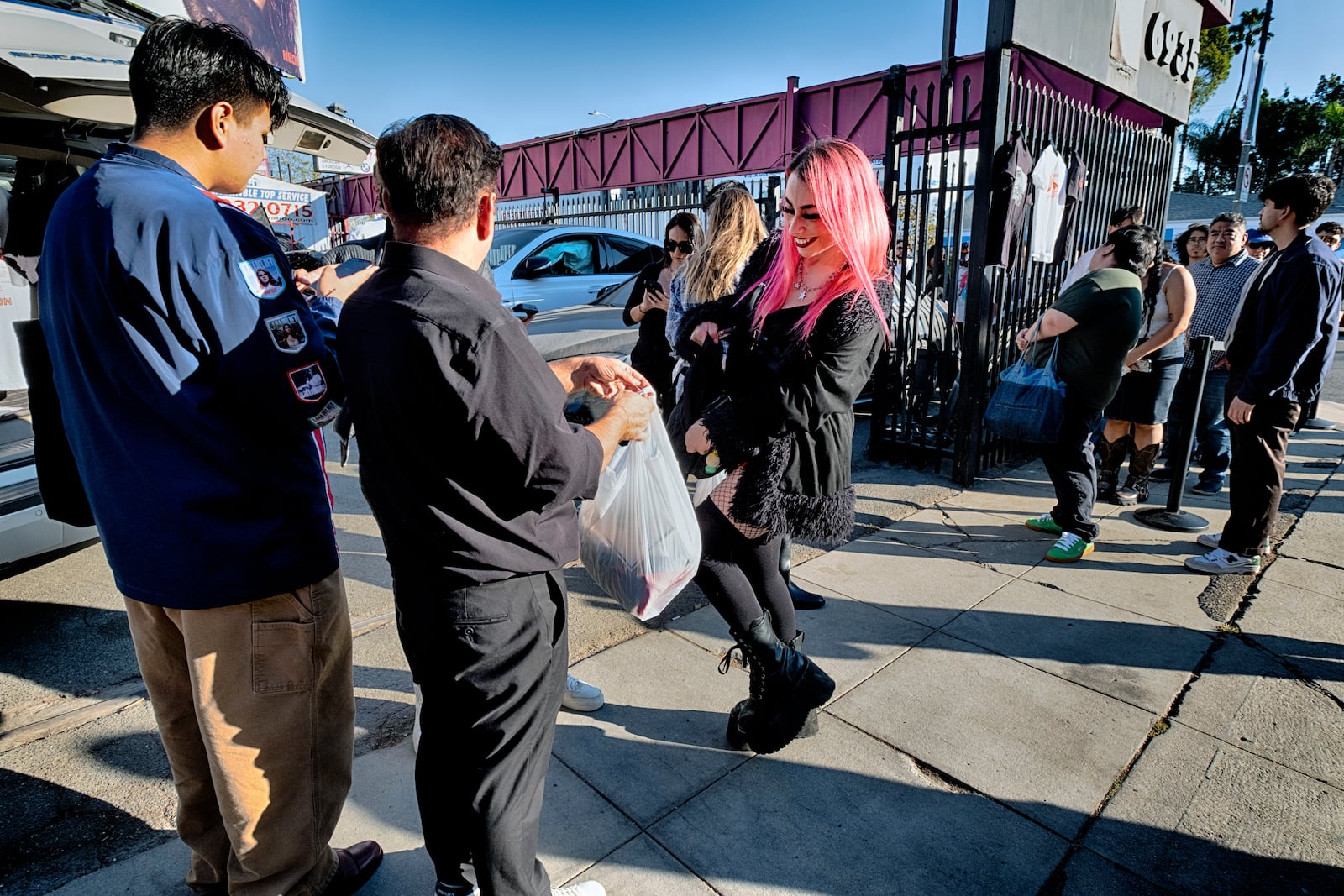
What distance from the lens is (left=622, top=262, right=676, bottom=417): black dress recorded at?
13.5ft

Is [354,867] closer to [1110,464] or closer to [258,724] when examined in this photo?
[258,724]

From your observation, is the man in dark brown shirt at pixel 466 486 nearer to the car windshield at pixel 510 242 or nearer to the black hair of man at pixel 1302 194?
the black hair of man at pixel 1302 194

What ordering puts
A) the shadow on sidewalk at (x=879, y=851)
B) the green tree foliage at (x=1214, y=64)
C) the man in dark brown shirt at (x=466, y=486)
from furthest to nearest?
the green tree foliage at (x=1214, y=64), the shadow on sidewalk at (x=879, y=851), the man in dark brown shirt at (x=466, y=486)

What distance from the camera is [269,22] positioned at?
12.8 meters

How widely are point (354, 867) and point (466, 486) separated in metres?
1.20

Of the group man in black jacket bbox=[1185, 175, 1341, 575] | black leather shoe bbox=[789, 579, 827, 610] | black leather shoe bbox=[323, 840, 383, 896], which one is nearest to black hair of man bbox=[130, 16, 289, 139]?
black leather shoe bbox=[323, 840, 383, 896]

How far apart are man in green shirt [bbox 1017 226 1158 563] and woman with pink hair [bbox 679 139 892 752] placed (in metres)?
2.29

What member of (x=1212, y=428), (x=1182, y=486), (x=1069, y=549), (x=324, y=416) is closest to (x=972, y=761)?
(x=1069, y=549)

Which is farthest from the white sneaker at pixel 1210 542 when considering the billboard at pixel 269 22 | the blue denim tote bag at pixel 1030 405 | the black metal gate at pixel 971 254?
the billboard at pixel 269 22

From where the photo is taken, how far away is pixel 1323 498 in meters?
5.14

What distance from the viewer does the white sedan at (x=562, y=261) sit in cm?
792

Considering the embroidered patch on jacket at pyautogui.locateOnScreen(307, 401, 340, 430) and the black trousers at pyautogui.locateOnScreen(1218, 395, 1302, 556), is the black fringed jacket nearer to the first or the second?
the embroidered patch on jacket at pyautogui.locateOnScreen(307, 401, 340, 430)

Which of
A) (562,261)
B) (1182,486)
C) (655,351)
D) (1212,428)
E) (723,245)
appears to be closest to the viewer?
(723,245)

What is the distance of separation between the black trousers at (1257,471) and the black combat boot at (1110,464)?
130 cm
